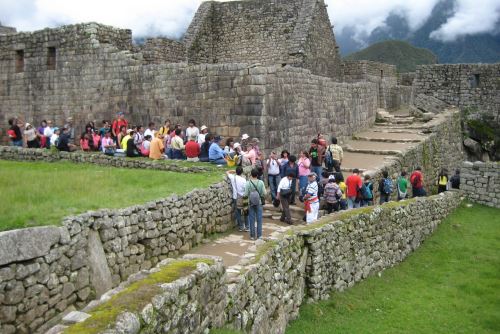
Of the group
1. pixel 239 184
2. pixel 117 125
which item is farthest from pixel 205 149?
pixel 117 125

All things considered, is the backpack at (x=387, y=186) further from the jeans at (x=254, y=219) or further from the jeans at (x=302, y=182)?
the jeans at (x=254, y=219)

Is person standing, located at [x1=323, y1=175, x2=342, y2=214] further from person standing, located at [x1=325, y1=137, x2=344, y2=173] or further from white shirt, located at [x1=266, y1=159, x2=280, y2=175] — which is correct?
person standing, located at [x1=325, y1=137, x2=344, y2=173]

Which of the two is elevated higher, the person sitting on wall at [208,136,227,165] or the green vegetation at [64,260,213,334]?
the person sitting on wall at [208,136,227,165]

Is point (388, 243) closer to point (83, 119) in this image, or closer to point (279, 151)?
point (279, 151)

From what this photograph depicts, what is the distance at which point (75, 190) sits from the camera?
10844 mm

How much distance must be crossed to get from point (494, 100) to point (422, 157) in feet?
36.2

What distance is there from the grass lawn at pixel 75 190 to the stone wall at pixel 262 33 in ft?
44.6

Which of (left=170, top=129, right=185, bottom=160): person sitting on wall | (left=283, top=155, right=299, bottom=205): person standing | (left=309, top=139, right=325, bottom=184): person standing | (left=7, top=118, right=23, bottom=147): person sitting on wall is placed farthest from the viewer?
(left=7, top=118, right=23, bottom=147): person sitting on wall

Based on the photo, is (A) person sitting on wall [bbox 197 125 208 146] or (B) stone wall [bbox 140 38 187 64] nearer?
(A) person sitting on wall [bbox 197 125 208 146]

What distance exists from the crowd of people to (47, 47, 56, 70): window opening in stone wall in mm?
3623

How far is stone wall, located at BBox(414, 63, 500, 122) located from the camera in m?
32.5

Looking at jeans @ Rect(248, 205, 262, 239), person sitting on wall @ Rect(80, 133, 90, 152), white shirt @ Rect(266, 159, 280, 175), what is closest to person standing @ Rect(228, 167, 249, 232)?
jeans @ Rect(248, 205, 262, 239)

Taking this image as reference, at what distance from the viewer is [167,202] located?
10.8m

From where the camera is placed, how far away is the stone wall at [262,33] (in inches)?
1043
